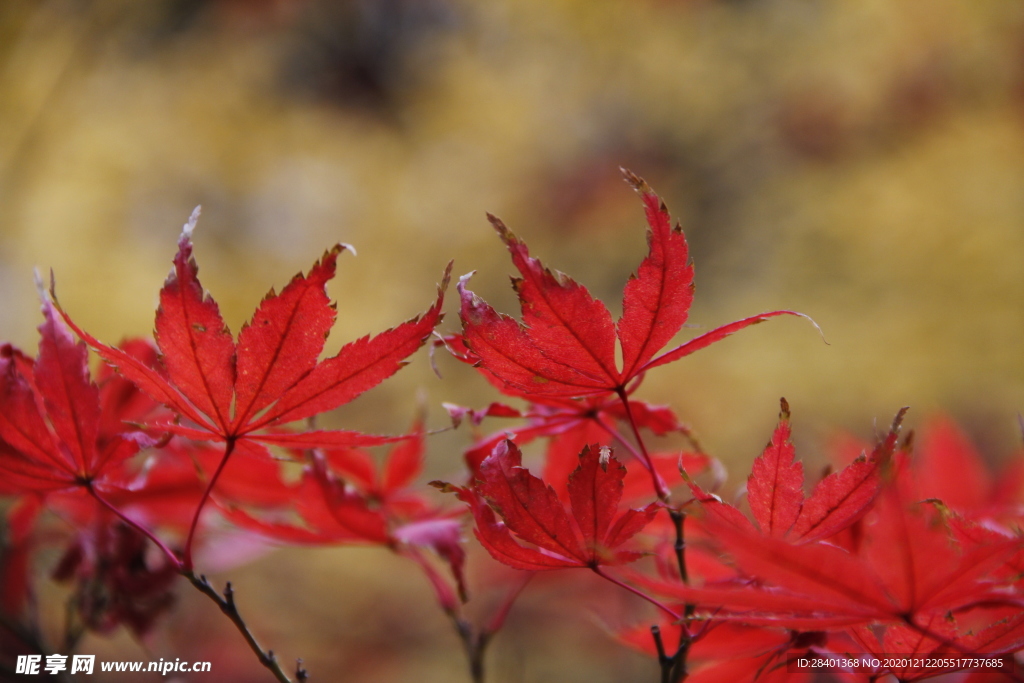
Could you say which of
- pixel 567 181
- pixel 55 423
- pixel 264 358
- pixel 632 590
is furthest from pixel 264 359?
pixel 567 181

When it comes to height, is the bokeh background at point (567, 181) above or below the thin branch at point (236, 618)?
above

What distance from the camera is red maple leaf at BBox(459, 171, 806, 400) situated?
309mm

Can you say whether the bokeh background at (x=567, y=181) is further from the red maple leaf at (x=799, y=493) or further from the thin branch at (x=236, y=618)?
the red maple leaf at (x=799, y=493)

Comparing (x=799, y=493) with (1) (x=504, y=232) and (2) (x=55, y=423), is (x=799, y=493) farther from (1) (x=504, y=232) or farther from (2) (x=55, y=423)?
(2) (x=55, y=423)

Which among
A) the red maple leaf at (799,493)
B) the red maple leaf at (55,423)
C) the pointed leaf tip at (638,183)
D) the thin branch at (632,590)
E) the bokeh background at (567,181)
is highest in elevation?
the bokeh background at (567,181)

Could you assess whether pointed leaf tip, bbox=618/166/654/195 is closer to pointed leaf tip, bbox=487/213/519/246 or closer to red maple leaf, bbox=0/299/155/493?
pointed leaf tip, bbox=487/213/519/246

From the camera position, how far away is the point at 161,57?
211 centimetres

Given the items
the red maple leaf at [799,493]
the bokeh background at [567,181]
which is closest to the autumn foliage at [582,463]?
the red maple leaf at [799,493]

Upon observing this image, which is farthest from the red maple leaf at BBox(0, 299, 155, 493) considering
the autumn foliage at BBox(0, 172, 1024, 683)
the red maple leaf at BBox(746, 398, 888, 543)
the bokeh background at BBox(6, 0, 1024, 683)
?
the bokeh background at BBox(6, 0, 1024, 683)

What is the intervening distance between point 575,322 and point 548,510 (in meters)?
0.09

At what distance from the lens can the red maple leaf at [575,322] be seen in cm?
31

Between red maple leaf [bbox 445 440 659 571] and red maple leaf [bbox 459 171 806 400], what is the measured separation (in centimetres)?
4

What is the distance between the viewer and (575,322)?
1.04ft

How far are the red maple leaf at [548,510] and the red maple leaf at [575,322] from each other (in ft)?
0.13
